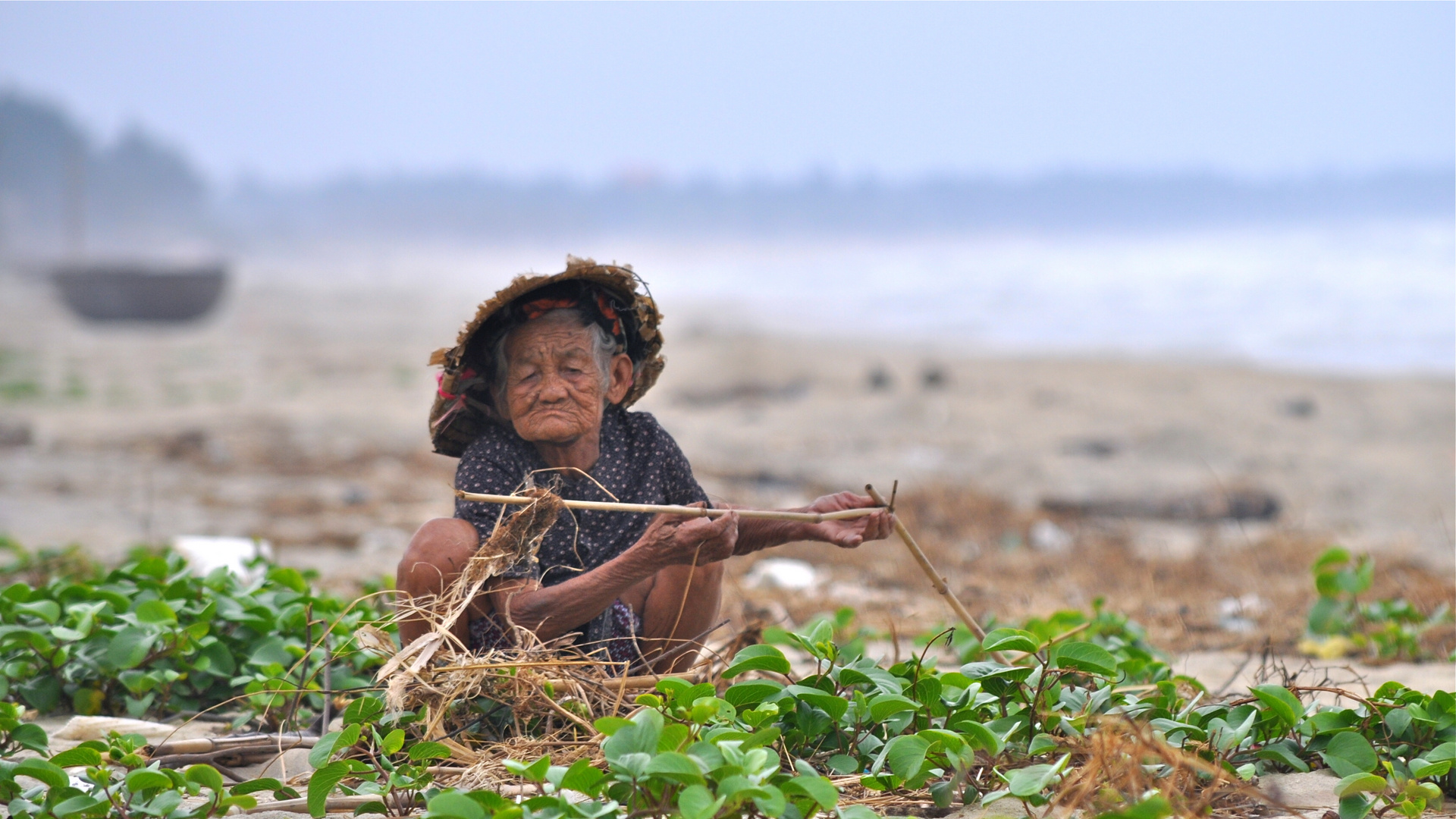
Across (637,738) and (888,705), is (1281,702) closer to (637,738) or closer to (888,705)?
(888,705)

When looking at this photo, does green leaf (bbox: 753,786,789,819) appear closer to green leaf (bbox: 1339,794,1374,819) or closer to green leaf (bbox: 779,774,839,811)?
green leaf (bbox: 779,774,839,811)

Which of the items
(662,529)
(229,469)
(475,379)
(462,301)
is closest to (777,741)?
(662,529)

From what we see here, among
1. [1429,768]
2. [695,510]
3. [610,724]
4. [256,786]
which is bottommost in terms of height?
[256,786]

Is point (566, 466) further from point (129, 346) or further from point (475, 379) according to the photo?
point (129, 346)

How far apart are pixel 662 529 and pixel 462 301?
37.5 meters

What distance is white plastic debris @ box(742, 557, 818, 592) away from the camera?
5352 millimetres

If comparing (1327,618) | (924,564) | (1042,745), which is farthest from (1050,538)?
(1042,745)

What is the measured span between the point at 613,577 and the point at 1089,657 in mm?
1073

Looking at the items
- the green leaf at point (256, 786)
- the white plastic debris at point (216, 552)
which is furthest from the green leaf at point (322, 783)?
the white plastic debris at point (216, 552)

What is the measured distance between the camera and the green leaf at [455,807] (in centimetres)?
198

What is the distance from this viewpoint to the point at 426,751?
91.7 inches

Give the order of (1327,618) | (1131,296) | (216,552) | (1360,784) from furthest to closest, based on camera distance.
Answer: (1131,296) < (216,552) < (1327,618) < (1360,784)

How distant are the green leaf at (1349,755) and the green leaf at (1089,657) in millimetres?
481

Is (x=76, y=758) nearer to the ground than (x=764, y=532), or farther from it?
nearer to the ground
